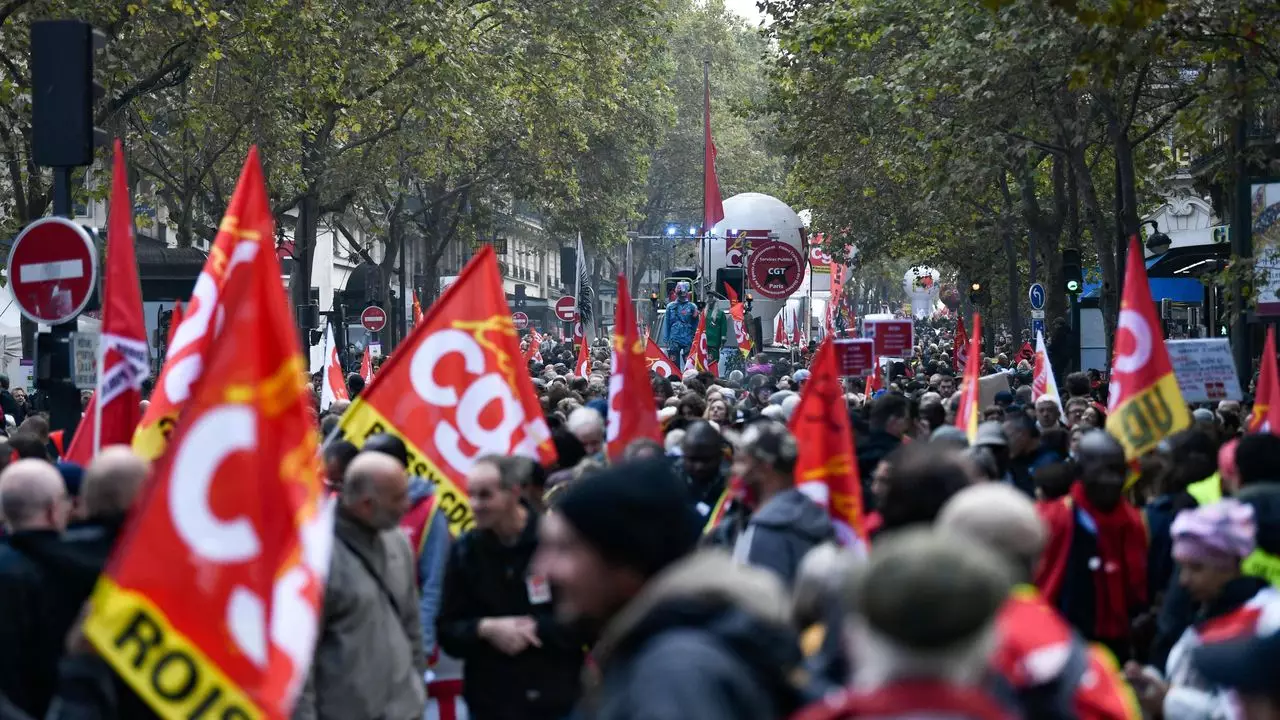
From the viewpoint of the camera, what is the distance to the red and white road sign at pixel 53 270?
30.0ft

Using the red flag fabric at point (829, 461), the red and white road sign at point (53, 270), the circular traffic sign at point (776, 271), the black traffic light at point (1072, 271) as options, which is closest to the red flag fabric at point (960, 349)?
the circular traffic sign at point (776, 271)

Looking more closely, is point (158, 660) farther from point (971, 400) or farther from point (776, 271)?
point (776, 271)

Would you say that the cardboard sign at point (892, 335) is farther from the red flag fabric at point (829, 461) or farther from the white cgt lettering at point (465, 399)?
the red flag fabric at point (829, 461)

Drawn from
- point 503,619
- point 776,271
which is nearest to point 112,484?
point 503,619

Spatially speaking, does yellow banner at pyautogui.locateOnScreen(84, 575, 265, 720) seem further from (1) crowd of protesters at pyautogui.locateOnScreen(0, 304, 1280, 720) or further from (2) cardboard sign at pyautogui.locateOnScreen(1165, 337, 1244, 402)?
(2) cardboard sign at pyautogui.locateOnScreen(1165, 337, 1244, 402)

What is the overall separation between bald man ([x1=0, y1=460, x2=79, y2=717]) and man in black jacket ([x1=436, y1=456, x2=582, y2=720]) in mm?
1522

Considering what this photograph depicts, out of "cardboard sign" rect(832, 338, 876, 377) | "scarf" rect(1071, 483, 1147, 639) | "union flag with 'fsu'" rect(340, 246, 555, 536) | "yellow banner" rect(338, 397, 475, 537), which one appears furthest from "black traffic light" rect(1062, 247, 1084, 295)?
"yellow banner" rect(338, 397, 475, 537)

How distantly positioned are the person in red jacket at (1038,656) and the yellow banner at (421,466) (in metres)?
3.69

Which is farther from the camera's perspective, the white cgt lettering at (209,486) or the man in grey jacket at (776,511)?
the man in grey jacket at (776,511)

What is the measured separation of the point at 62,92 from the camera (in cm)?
920

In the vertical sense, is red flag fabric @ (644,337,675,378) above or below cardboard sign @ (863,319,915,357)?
below

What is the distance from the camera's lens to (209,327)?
24.3 ft

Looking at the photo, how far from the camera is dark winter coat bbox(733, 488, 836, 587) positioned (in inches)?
213

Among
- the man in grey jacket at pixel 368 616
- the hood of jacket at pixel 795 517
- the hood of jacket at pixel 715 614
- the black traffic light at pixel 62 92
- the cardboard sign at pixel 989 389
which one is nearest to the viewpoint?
the hood of jacket at pixel 715 614
